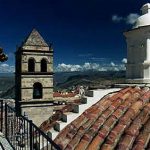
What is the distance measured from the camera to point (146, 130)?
7.30 meters

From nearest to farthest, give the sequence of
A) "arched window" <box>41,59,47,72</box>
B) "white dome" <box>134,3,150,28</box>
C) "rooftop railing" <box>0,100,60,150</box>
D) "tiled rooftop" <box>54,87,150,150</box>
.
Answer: "rooftop railing" <box>0,100,60,150</box> → "tiled rooftop" <box>54,87,150,150</box> → "white dome" <box>134,3,150,28</box> → "arched window" <box>41,59,47,72</box>

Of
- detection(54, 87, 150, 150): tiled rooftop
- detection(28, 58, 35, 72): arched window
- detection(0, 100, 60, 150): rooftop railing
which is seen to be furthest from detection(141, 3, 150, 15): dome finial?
detection(28, 58, 35, 72): arched window

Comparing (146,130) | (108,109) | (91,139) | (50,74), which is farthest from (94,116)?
(50,74)

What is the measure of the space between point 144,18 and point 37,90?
2198cm

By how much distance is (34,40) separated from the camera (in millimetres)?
31328

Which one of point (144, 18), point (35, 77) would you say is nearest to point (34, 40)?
point (35, 77)

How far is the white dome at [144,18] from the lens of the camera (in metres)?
10.7

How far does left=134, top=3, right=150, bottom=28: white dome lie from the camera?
10.7 meters

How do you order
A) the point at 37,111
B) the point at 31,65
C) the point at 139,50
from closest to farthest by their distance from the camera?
1. the point at 139,50
2. the point at 37,111
3. the point at 31,65

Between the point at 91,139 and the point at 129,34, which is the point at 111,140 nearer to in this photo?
the point at 91,139

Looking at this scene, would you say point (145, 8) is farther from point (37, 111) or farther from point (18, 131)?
point (37, 111)

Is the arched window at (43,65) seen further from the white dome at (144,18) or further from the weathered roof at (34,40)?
the white dome at (144,18)

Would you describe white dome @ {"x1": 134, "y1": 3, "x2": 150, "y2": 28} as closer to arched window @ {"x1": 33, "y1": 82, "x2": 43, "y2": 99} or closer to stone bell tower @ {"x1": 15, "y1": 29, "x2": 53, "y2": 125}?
stone bell tower @ {"x1": 15, "y1": 29, "x2": 53, "y2": 125}

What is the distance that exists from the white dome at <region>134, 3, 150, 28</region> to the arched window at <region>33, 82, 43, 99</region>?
2076 cm
